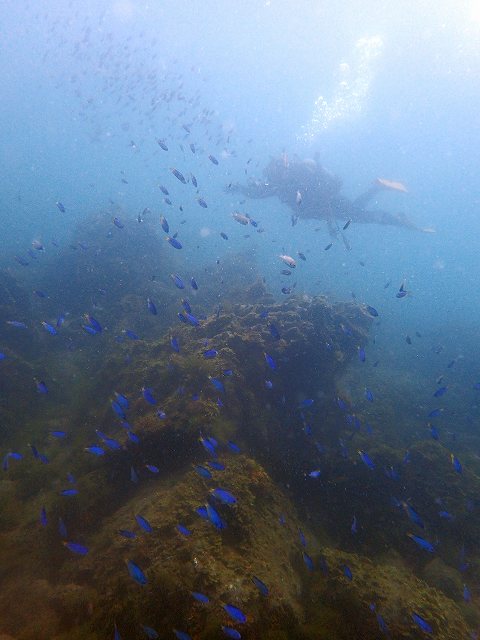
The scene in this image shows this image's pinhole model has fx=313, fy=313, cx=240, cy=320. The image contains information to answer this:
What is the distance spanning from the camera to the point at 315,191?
2222cm

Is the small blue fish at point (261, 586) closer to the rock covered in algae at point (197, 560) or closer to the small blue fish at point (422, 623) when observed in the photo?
the rock covered in algae at point (197, 560)

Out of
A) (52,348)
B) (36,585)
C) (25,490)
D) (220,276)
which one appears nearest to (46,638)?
(36,585)

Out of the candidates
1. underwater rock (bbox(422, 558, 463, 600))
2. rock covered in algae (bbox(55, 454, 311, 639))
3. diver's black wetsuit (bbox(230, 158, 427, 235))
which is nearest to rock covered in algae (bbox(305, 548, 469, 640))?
rock covered in algae (bbox(55, 454, 311, 639))

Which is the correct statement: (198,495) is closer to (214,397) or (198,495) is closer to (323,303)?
(214,397)

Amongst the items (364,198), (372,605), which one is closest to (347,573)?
(372,605)

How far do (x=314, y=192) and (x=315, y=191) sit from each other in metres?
0.10

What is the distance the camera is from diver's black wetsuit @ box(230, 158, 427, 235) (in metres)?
22.1

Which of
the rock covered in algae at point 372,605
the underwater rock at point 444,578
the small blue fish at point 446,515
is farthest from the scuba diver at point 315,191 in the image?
the rock covered in algae at point 372,605

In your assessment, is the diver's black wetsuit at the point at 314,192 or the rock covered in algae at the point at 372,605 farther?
the diver's black wetsuit at the point at 314,192

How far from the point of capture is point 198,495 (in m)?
5.21

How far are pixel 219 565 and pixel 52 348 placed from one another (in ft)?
39.2

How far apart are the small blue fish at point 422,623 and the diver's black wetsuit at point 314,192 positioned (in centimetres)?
2083

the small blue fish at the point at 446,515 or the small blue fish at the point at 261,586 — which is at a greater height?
the small blue fish at the point at 261,586

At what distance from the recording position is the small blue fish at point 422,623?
3.61 meters
